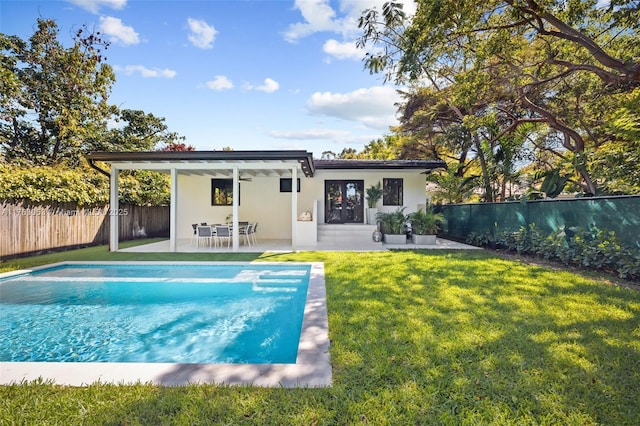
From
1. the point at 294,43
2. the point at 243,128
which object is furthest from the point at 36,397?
the point at 243,128

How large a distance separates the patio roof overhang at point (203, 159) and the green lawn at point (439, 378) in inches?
252

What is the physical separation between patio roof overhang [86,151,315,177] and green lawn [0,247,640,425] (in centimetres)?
639

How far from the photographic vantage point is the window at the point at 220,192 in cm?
1559

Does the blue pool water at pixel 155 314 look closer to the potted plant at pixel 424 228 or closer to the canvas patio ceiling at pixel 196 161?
the canvas patio ceiling at pixel 196 161

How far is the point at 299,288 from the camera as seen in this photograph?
7012mm

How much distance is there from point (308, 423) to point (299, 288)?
187 inches

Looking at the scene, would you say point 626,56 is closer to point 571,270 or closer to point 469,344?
point 571,270

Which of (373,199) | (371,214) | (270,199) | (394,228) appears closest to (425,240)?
(394,228)

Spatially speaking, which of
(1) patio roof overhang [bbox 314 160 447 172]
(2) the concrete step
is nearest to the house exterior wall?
(1) patio roof overhang [bbox 314 160 447 172]

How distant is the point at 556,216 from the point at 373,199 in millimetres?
7742

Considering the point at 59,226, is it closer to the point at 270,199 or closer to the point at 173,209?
the point at 173,209

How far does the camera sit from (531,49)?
12047 millimetres

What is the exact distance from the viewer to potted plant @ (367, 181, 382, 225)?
15.2 m

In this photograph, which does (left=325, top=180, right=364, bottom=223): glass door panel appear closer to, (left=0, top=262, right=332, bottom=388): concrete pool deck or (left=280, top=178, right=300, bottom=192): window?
(left=280, top=178, right=300, bottom=192): window
